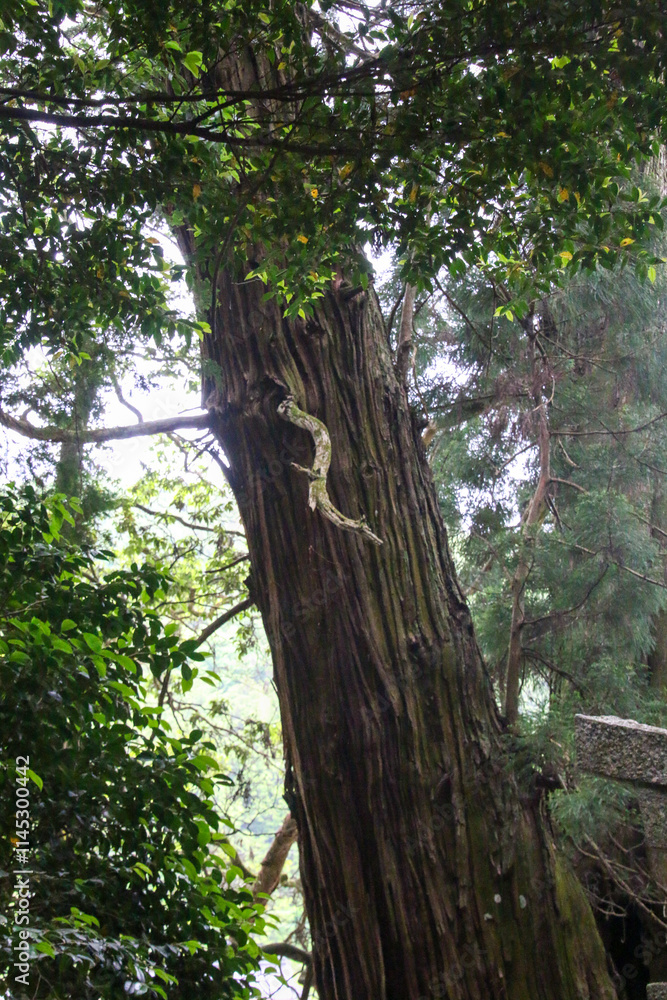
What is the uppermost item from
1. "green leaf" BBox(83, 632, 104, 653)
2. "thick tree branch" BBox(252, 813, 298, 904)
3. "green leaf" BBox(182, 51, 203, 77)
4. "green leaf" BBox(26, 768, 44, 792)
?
"green leaf" BBox(182, 51, 203, 77)

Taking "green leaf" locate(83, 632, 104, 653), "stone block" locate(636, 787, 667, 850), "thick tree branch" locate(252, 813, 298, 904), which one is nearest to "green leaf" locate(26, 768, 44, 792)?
"green leaf" locate(83, 632, 104, 653)

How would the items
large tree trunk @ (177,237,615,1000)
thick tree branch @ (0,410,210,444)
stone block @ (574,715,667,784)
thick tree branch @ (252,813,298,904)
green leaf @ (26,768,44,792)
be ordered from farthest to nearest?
thick tree branch @ (252,813,298,904), thick tree branch @ (0,410,210,444), large tree trunk @ (177,237,615,1000), stone block @ (574,715,667,784), green leaf @ (26,768,44,792)

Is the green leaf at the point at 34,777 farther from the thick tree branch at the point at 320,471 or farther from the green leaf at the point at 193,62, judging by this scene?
the green leaf at the point at 193,62

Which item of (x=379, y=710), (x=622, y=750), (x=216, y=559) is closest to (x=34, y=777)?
(x=379, y=710)

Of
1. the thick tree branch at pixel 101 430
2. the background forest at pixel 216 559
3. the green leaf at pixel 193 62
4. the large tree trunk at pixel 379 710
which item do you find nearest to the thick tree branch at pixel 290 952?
the background forest at pixel 216 559

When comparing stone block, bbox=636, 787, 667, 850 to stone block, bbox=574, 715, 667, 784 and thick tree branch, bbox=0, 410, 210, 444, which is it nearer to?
stone block, bbox=574, 715, 667, 784

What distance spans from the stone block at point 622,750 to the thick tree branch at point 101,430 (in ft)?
6.91

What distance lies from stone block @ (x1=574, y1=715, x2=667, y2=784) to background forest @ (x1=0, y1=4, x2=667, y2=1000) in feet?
1.76

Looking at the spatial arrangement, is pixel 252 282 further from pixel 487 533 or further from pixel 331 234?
pixel 487 533

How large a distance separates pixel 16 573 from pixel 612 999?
2.50 meters

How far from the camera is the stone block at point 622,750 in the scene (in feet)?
8.68

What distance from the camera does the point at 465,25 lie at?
198 cm

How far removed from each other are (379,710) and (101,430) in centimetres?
224

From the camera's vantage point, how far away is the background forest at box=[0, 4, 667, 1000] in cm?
209
